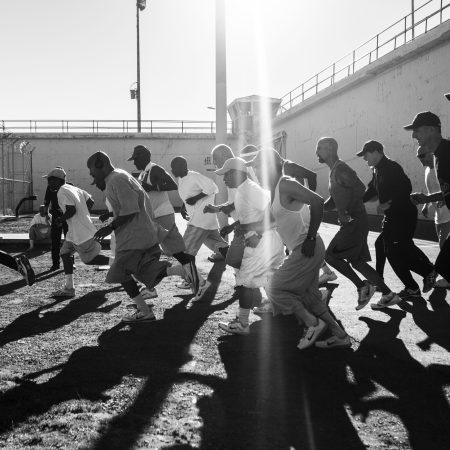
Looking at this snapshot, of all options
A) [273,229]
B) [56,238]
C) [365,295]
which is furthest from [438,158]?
[56,238]

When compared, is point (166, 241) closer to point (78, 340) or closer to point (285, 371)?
point (78, 340)

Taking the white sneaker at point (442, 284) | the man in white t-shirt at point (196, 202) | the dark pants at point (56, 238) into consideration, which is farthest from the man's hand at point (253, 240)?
the dark pants at point (56, 238)

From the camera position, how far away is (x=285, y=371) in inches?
152

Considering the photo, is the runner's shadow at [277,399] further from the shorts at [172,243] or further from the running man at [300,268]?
the shorts at [172,243]

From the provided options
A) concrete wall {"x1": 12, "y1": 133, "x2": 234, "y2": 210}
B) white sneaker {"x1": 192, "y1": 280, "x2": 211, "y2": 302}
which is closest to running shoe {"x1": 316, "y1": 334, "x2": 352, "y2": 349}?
white sneaker {"x1": 192, "y1": 280, "x2": 211, "y2": 302}

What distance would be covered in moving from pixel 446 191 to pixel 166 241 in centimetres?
314

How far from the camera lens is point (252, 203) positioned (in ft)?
15.9

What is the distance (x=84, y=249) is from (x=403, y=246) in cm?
370

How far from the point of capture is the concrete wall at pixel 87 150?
116 feet

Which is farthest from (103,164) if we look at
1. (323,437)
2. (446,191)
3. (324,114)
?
(324,114)

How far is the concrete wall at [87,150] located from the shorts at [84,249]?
28.4 meters

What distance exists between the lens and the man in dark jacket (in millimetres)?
6121

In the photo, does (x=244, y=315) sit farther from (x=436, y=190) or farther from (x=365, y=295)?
(x=436, y=190)

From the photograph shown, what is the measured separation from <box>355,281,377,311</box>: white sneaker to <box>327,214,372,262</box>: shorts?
29 cm
